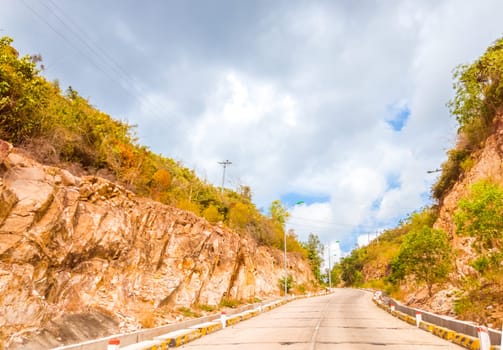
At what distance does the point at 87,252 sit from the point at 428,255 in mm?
18616

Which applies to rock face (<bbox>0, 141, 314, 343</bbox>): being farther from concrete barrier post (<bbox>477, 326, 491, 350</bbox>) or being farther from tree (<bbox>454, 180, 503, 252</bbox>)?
tree (<bbox>454, 180, 503, 252</bbox>)

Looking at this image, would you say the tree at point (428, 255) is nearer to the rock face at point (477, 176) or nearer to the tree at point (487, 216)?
the rock face at point (477, 176)

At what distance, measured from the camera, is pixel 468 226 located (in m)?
15.3

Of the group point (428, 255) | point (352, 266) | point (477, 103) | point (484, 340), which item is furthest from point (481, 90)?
point (352, 266)

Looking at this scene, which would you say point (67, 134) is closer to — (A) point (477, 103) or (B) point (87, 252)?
(B) point (87, 252)

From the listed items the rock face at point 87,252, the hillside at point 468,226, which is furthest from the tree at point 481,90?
the rock face at point 87,252

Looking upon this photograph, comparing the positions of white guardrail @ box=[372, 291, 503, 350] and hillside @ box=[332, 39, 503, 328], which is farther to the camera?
hillside @ box=[332, 39, 503, 328]

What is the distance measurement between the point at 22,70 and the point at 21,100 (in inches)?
60.8

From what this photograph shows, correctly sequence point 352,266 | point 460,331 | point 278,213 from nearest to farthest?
point 460,331
point 278,213
point 352,266

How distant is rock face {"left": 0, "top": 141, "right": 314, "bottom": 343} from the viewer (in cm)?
1134

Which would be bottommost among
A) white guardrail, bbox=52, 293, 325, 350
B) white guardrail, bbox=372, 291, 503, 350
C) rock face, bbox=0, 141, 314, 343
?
white guardrail, bbox=52, 293, 325, 350

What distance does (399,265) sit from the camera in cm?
2377

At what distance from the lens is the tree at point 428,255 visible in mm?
21703

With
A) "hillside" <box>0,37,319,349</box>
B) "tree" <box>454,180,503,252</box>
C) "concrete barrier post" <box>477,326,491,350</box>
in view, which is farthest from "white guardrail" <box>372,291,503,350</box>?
"hillside" <box>0,37,319,349</box>
